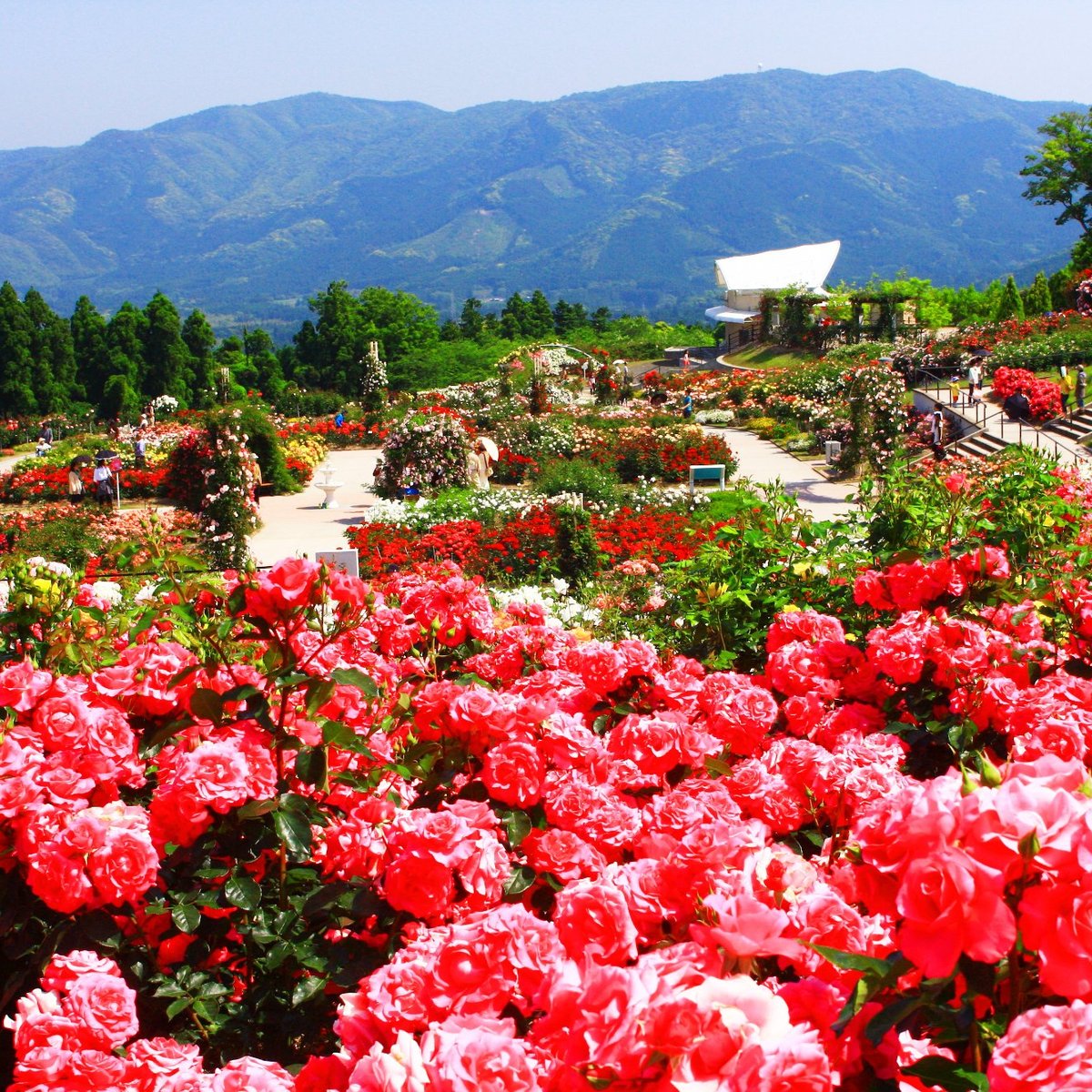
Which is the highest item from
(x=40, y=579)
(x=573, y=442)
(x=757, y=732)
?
(x=40, y=579)

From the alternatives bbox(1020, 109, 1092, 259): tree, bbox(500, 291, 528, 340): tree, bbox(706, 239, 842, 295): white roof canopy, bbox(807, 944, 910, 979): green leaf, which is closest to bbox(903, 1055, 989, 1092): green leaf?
bbox(807, 944, 910, 979): green leaf

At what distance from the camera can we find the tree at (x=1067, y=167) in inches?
1736

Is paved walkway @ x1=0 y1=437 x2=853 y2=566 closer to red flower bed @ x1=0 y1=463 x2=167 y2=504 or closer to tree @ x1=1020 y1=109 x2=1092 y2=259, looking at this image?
red flower bed @ x1=0 y1=463 x2=167 y2=504

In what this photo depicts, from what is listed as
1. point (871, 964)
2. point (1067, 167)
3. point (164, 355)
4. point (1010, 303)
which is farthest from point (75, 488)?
point (1067, 167)

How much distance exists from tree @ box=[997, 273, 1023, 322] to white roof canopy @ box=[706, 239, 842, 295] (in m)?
20.6

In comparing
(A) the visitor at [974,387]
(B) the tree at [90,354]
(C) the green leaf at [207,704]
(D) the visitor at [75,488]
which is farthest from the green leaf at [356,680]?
(B) the tree at [90,354]

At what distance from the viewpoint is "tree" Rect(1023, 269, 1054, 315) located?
3716cm

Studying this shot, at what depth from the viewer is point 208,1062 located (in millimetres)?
2391

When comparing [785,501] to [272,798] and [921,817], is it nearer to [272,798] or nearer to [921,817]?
[272,798]

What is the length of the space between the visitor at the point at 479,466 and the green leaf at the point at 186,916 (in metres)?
15.4

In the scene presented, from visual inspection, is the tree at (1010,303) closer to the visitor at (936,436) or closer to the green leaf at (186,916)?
the visitor at (936,436)

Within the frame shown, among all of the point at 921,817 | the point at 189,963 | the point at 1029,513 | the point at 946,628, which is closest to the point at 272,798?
the point at 189,963

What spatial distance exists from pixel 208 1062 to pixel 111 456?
774 inches

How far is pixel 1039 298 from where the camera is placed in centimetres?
3750
